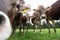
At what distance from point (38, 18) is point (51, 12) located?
3.46 m

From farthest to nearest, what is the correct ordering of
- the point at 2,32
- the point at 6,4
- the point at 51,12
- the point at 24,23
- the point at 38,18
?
the point at 38,18, the point at 24,23, the point at 51,12, the point at 6,4, the point at 2,32

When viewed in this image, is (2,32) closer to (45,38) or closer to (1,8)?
(1,8)

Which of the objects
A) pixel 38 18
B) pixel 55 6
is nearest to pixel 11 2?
pixel 55 6

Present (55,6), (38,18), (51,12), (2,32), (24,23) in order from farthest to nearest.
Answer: (38,18) → (24,23) → (51,12) → (55,6) → (2,32)

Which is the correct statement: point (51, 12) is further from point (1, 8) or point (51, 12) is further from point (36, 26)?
point (1, 8)

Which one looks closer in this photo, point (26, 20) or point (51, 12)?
point (51, 12)

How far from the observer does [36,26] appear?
12070 millimetres

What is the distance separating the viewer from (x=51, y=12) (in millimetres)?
8391

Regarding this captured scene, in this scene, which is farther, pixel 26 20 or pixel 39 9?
pixel 39 9

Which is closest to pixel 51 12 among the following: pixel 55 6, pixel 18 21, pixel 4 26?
pixel 55 6

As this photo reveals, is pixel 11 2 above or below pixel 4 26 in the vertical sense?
above

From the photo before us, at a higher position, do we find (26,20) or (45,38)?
(26,20)

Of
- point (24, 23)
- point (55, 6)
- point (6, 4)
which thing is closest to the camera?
point (6, 4)

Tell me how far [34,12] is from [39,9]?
0.97ft
